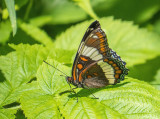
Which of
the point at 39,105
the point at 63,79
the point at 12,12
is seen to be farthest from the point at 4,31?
the point at 39,105

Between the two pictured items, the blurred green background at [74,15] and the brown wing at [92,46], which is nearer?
the brown wing at [92,46]

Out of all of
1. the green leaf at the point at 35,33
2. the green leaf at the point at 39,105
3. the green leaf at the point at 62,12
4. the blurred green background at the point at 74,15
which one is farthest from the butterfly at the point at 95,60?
the green leaf at the point at 62,12

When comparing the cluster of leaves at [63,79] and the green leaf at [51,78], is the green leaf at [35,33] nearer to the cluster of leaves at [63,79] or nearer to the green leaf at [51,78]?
the cluster of leaves at [63,79]

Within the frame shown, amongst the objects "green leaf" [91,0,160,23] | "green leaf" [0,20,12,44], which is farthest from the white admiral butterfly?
"green leaf" [91,0,160,23]

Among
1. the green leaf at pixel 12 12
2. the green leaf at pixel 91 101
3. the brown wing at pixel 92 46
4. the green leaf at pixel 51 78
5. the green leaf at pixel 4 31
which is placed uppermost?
the green leaf at pixel 4 31

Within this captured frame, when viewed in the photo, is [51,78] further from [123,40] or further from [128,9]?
[128,9]

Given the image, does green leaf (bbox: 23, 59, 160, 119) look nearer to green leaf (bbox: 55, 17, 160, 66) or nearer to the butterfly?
the butterfly
